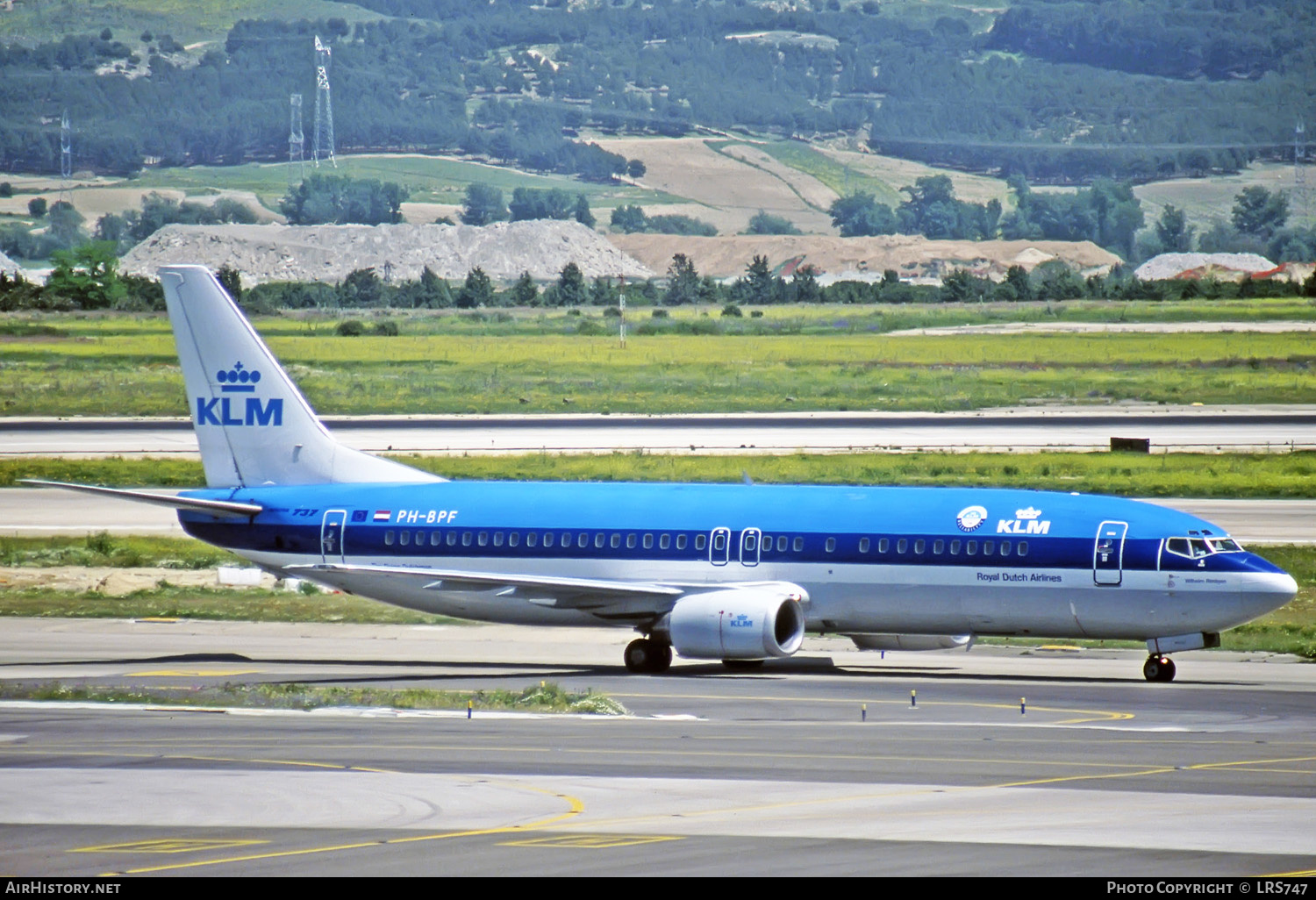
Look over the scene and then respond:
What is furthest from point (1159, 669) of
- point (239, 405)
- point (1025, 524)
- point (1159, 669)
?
point (239, 405)

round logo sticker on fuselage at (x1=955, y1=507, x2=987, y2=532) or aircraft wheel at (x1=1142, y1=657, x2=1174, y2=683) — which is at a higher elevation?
round logo sticker on fuselage at (x1=955, y1=507, x2=987, y2=532)

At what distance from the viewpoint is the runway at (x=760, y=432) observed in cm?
8288

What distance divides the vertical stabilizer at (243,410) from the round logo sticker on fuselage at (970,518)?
13.5m

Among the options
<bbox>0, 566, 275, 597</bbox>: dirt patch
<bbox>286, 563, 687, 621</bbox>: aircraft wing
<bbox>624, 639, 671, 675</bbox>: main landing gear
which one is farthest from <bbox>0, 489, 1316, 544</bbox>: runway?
<bbox>624, 639, 671, 675</bbox>: main landing gear

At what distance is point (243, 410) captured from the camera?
150 feet

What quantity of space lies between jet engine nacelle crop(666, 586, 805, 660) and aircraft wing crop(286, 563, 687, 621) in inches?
36.1

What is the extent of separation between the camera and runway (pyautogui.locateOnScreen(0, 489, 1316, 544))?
60.4 metres

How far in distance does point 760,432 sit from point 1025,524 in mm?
51376

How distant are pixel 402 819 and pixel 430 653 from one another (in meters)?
21.7

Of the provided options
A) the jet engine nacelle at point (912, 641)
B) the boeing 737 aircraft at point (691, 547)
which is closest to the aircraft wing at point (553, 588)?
the boeing 737 aircraft at point (691, 547)

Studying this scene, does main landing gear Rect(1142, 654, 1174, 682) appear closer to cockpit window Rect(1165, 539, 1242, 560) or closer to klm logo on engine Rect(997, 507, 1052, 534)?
cockpit window Rect(1165, 539, 1242, 560)

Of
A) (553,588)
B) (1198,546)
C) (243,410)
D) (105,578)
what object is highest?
(243,410)

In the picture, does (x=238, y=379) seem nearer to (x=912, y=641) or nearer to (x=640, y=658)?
(x=640, y=658)
